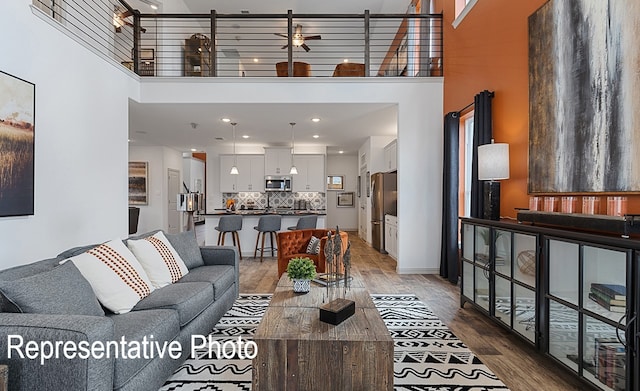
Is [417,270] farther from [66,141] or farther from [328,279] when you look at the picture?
[66,141]

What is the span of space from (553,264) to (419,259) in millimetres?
3107

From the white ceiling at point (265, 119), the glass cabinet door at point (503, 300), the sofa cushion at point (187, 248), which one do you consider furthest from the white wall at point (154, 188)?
the glass cabinet door at point (503, 300)

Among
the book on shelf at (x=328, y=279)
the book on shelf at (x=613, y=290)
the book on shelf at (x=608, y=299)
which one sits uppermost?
the book on shelf at (x=613, y=290)

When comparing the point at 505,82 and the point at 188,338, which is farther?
the point at 505,82

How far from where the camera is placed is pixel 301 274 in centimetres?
260

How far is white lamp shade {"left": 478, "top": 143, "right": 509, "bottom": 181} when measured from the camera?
10.5 ft

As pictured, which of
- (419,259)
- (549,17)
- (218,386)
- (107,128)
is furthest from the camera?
(419,259)

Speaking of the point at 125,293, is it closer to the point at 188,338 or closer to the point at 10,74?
the point at 188,338

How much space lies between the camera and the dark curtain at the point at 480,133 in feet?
12.5

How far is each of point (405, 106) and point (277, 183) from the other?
460 centimetres

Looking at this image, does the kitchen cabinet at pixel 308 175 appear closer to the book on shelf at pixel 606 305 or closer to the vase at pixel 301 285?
the vase at pixel 301 285

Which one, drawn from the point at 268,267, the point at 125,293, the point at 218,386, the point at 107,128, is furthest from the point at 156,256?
the point at 268,267

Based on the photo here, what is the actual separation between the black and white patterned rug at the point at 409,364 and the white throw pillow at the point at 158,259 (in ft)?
2.10

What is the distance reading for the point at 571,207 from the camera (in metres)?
2.58
